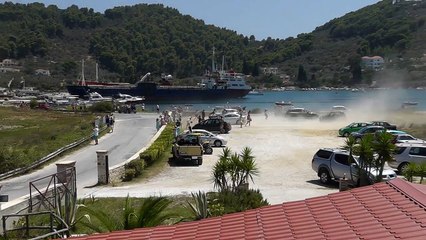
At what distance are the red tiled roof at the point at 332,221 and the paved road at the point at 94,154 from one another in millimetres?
12797

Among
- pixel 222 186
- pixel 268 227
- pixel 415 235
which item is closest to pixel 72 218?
pixel 222 186

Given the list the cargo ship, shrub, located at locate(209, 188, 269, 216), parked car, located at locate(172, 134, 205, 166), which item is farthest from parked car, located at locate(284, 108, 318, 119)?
the cargo ship

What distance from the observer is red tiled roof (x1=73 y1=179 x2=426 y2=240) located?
20.0 ft

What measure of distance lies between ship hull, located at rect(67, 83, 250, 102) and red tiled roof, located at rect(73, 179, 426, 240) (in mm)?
131697

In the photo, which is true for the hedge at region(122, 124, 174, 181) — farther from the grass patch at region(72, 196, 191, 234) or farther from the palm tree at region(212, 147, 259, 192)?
the palm tree at region(212, 147, 259, 192)

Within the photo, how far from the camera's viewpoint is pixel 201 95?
145 metres

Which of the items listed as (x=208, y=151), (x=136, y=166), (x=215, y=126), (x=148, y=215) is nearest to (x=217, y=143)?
(x=208, y=151)

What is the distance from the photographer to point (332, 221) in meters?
6.75

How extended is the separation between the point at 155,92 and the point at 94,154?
366ft

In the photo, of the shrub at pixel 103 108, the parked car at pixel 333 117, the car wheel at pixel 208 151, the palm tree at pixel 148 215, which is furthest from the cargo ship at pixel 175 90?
the palm tree at pixel 148 215

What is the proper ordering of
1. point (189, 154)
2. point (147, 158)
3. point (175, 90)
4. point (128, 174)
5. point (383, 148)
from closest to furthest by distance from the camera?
point (383, 148) → point (128, 174) → point (147, 158) → point (189, 154) → point (175, 90)

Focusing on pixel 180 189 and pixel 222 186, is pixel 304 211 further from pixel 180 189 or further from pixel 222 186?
pixel 180 189

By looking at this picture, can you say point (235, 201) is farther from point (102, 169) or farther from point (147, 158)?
point (147, 158)

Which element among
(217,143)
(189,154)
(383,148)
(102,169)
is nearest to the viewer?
(383,148)
